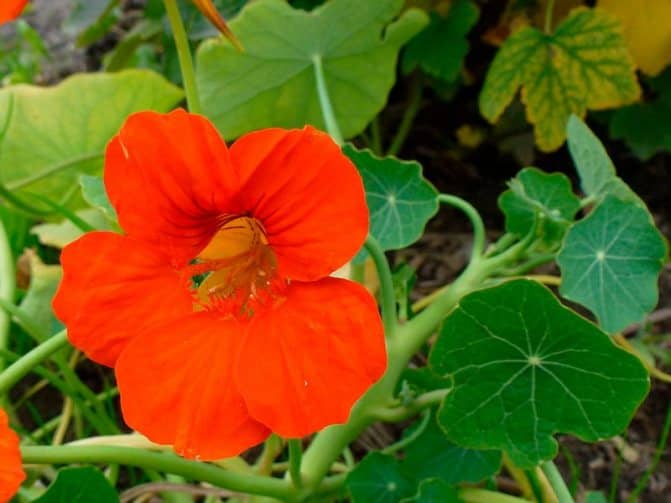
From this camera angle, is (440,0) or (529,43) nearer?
(529,43)

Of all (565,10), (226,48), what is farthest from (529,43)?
(226,48)

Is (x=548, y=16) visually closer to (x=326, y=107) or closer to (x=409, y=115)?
(x=409, y=115)

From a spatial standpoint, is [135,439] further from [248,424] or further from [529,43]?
[529,43]

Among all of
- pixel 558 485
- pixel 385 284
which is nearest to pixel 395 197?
pixel 385 284

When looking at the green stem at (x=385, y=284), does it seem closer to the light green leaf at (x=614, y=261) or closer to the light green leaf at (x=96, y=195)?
the light green leaf at (x=614, y=261)

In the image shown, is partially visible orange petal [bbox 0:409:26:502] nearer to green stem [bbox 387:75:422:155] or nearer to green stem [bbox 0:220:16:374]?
green stem [bbox 0:220:16:374]

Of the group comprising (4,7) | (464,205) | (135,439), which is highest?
(4,7)

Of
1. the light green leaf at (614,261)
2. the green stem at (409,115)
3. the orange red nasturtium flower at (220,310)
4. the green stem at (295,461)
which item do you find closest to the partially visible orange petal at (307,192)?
the orange red nasturtium flower at (220,310)
